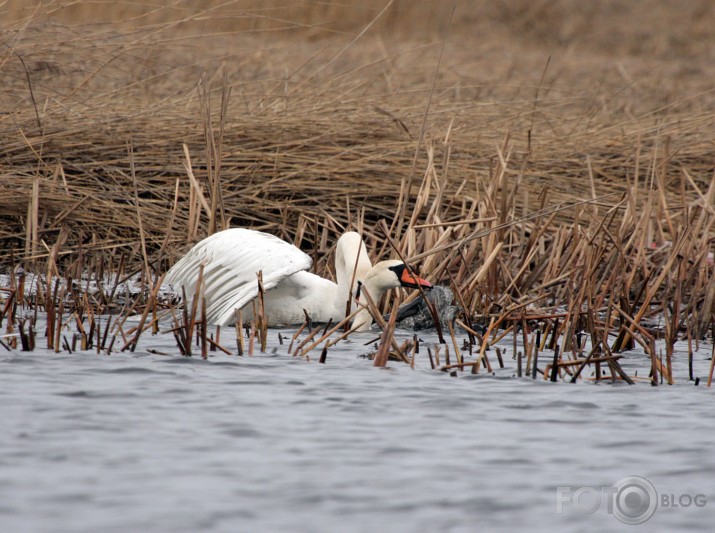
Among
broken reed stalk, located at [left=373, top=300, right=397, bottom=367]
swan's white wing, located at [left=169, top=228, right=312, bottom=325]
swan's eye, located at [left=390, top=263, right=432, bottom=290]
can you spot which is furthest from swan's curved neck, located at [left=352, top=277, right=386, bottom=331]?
broken reed stalk, located at [left=373, top=300, right=397, bottom=367]

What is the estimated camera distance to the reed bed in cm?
495

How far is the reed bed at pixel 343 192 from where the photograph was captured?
4949mm

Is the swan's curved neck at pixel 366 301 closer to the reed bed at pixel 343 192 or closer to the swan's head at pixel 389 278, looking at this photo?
the swan's head at pixel 389 278

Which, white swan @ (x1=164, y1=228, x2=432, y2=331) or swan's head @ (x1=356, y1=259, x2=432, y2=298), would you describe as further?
white swan @ (x1=164, y1=228, x2=432, y2=331)

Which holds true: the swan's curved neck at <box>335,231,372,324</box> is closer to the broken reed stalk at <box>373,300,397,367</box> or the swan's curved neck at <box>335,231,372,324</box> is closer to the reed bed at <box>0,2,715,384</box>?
the reed bed at <box>0,2,715,384</box>

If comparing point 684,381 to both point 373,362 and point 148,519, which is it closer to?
point 373,362

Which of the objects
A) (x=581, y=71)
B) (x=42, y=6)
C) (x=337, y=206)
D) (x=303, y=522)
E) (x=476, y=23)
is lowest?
(x=303, y=522)

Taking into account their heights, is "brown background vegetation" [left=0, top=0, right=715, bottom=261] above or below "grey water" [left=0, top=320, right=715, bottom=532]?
above

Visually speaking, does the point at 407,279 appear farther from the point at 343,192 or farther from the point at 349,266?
the point at 343,192

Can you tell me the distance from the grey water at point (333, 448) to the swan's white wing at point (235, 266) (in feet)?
3.06

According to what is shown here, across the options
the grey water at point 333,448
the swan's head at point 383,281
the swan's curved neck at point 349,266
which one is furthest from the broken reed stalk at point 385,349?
the swan's curved neck at point 349,266

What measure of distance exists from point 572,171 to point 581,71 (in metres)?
5.52

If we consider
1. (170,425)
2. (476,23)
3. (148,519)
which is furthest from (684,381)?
(476,23)

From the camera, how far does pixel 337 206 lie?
22.3 ft
